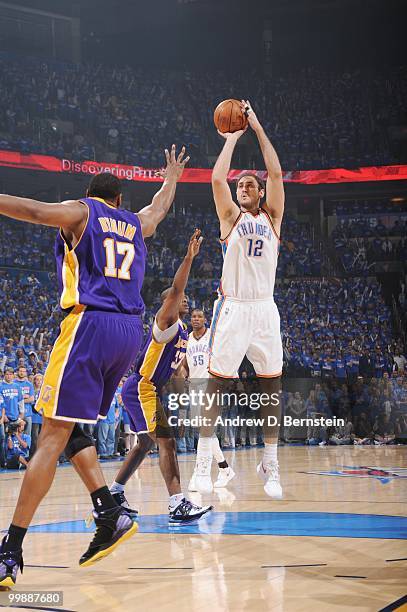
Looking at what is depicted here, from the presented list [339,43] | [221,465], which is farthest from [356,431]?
[339,43]

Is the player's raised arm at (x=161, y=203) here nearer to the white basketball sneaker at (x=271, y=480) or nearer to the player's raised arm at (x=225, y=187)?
the player's raised arm at (x=225, y=187)

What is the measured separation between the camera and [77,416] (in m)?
4.04

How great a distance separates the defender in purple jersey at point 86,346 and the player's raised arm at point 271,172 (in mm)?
2354

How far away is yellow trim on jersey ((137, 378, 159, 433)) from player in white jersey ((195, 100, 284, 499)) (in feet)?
1.50

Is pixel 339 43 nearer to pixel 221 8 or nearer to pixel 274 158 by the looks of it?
pixel 221 8

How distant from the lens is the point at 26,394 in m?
A: 12.2

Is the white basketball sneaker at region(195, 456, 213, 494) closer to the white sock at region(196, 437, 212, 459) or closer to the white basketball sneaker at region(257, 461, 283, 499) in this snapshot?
the white sock at region(196, 437, 212, 459)

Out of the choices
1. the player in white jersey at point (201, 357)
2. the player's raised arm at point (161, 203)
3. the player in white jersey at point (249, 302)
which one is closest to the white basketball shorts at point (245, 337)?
the player in white jersey at point (249, 302)

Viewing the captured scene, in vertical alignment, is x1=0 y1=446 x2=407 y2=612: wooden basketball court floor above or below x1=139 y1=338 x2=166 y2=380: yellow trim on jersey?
below

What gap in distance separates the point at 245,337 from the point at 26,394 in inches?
257

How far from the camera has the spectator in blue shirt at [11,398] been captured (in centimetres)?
1195

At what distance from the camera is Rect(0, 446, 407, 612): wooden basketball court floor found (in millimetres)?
3818

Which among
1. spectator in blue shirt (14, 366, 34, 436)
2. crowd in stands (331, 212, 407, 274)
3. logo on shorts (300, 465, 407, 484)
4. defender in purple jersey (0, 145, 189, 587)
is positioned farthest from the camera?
crowd in stands (331, 212, 407, 274)

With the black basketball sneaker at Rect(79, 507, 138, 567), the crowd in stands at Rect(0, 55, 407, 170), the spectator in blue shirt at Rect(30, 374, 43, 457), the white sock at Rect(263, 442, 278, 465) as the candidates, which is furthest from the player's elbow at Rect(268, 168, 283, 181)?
the crowd in stands at Rect(0, 55, 407, 170)
